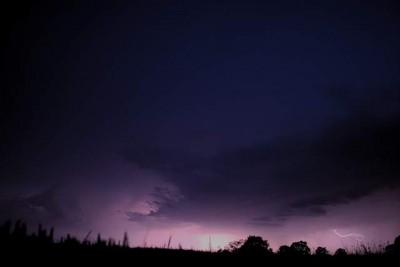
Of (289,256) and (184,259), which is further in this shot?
(289,256)

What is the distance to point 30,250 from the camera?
11555 millimetres

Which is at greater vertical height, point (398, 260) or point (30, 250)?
point (30, 250)

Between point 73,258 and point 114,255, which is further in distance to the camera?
point 114,255

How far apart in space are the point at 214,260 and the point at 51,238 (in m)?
8.23

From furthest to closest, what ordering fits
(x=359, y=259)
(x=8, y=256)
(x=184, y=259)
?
(x=359, y=259) → (x=184, y=259) → (x=8, y=256)

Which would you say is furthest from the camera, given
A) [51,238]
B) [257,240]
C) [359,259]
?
[257,240]

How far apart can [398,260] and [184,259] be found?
1130 centimetres

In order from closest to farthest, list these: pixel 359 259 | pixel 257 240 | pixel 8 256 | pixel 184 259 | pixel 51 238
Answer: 1. pixel 8 256
2. pixel 51 238
3. pixel 184 259
4. pixel 359 259
5. pixel 257 240

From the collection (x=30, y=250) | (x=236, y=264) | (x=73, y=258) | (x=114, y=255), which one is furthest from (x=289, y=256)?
(x=30, y=250)

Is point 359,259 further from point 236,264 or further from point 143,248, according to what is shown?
point 143,248

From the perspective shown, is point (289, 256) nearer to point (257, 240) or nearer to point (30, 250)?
point (30, 250)

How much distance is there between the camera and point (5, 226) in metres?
12.0

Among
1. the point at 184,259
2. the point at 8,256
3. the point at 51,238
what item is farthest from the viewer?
the point at 184,259

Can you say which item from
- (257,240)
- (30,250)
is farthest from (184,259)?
(257,240)
